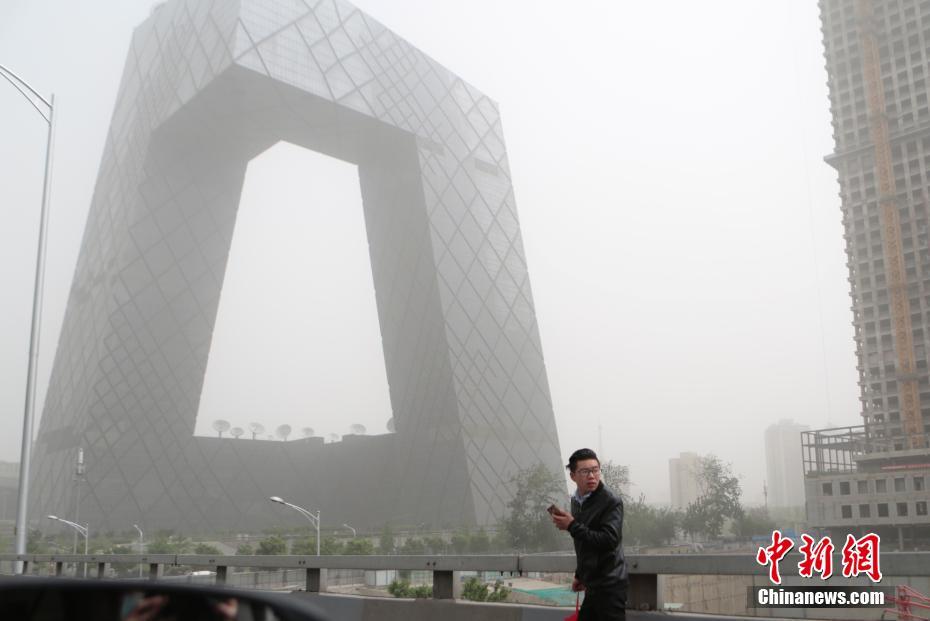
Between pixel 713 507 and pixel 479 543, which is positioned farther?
pixel 479 543

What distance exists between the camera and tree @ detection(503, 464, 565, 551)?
58.0 m

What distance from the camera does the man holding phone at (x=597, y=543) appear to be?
13.9 ft

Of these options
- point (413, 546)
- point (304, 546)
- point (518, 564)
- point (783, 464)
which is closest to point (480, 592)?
point (518, 564)

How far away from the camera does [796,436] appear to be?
82.5m

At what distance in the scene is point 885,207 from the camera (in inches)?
2574

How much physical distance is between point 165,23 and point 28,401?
6680cm

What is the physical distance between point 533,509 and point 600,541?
61602 mm

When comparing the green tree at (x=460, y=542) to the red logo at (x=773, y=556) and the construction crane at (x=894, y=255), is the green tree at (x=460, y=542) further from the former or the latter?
the red logo at (x=773, y=556)

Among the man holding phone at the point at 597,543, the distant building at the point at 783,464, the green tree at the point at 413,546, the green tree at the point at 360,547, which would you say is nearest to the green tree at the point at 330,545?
the green tree at the point at 360,547

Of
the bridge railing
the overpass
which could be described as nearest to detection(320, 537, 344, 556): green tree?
the bridge railing

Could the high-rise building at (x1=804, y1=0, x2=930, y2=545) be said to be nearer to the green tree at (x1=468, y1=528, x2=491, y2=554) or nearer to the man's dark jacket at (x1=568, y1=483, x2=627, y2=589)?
the green tree at (x1=468, y1=528, x2=491, y2=554)

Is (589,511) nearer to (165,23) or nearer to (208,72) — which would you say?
(208,72)

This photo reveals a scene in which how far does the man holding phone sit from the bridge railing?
821 millimetres

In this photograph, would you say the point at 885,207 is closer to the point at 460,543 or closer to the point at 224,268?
the point at 460,543
